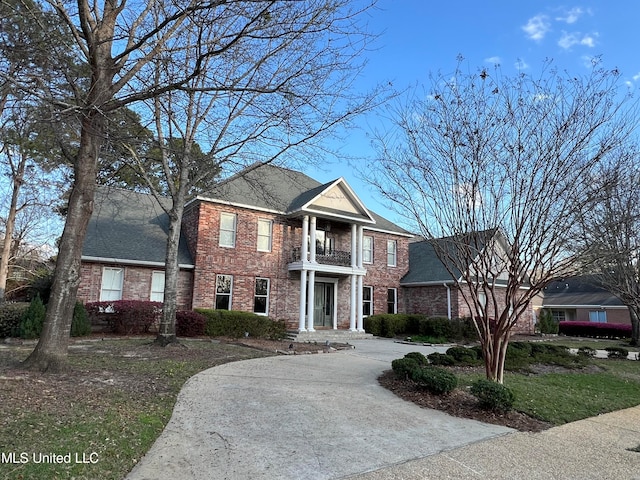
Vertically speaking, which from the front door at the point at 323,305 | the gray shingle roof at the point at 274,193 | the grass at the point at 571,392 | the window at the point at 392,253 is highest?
the gray shingle roof at the point at 274,193

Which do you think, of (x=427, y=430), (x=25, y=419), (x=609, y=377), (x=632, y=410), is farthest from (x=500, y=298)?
(x=25, y=419)

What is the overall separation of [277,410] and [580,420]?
4.64m

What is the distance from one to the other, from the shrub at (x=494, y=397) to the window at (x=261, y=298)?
1323cm

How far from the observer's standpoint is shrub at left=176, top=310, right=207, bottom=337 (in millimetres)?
15117

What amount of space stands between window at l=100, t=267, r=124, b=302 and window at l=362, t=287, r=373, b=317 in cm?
1170

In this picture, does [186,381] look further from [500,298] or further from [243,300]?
[500,298]

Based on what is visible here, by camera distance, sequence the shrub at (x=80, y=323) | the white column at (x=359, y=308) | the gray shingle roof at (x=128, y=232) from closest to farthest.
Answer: the shrub at (x=80, y=323) < the gray shingle roof at (x=128, y=232) < the white column at (x=359, y=308)

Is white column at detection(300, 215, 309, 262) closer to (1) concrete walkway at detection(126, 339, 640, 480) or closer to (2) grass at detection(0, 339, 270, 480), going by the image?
(2) grass at detection(0, 339, 270, 480)

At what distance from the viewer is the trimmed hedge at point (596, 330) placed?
2775 cm

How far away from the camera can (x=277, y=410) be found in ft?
Result: 19.3

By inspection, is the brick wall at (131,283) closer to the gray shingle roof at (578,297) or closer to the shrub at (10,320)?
the shrub at (10,320)

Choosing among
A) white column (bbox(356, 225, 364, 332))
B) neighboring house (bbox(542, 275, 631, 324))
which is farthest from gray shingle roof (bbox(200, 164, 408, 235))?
neighboring house (bbox(542, 275, 631, 324))

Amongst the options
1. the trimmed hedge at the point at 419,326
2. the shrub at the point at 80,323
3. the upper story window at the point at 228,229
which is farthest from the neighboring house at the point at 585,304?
the shrub at the point at 80,323

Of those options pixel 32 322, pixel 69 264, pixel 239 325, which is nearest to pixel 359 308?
pixel 239 325
